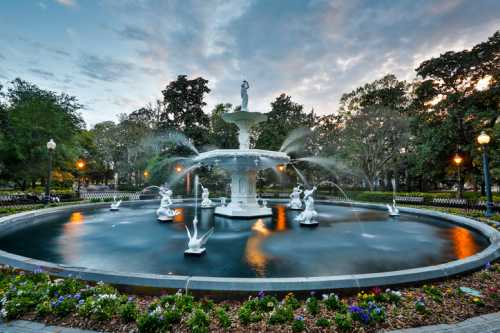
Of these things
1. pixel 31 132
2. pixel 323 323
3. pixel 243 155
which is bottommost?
pixel 323 323

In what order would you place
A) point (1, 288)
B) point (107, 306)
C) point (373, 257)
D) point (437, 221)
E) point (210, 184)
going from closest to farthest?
point (107, 306) → point (1, 288) → point (373, 257) → point (437, 221) → point (210, 184)

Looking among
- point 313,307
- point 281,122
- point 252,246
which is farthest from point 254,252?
point 281,122

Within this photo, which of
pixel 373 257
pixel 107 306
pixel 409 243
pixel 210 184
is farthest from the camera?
pixel 210 184

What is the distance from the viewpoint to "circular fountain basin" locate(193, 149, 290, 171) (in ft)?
43.1

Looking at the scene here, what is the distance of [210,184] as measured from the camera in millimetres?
39500

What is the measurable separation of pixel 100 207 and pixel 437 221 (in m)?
23.0

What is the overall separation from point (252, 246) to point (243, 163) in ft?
21.9

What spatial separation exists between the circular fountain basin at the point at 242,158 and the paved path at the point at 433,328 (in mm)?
10161

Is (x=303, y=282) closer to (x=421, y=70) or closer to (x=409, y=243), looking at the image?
(x=409, y=243)

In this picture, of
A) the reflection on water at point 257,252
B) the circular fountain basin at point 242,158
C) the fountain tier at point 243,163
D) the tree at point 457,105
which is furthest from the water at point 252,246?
the tree at point 457,105

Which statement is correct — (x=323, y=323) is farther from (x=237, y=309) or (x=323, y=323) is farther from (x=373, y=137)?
(x=373, y=137)

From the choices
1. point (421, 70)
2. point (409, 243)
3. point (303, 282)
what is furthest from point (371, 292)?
point (421, 70)

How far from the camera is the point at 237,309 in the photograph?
4.04 metres

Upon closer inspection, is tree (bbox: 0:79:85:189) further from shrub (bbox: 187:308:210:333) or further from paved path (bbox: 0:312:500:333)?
shrub (bbox: 187:308:210:333)
